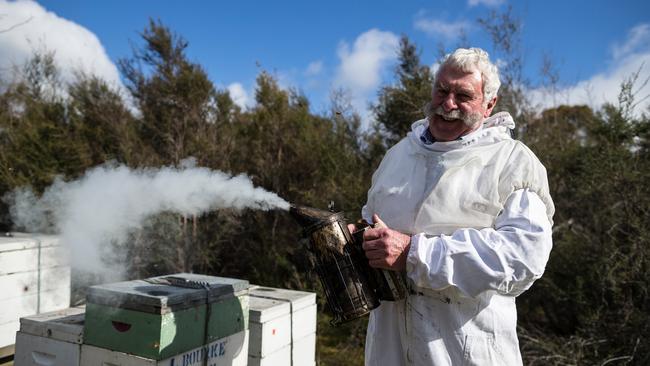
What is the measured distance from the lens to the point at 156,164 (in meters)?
6.76

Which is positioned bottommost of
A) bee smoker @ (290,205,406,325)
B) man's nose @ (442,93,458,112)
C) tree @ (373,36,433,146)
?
bee smoker @ (290,205,406,325)

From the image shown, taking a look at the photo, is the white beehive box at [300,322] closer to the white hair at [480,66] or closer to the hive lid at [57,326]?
the hive lid at [57,326]

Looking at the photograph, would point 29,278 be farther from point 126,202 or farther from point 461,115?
point 461,115

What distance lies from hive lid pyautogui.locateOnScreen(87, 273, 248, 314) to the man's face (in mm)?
1517

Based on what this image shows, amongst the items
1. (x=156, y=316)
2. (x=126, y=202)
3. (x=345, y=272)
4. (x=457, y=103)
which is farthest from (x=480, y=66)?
(x=126, y=202)

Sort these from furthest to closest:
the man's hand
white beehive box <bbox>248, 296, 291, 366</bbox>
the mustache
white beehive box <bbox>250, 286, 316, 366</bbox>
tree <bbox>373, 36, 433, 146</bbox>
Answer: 1. tree <bbox>373, 36, 433, 146</bbox>
2. white beehive box <bbox>250, 286, 316, 366</bbox>
3. white beehive box <bbox>248, 296, 291, 366</bbox>
4. the mustache
5. the man's hand

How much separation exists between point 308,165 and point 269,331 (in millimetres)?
4246

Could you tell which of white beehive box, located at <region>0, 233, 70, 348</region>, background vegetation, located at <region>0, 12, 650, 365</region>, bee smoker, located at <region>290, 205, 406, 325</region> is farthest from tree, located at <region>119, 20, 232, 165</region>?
bee smoker, located at <region>290, 205, 406, 325</region>

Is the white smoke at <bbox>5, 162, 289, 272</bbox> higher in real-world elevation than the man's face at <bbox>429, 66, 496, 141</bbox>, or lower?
lower

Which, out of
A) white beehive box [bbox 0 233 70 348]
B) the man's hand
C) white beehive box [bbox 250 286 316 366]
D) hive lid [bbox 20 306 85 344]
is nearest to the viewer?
the man's hand

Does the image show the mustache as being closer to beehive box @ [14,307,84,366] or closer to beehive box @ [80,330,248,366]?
beehive box @ [80,330,248,366]

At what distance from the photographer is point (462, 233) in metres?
1.70

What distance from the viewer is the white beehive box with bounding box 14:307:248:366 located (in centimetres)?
240

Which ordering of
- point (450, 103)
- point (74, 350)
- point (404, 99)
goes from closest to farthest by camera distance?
point (450, 103)
point (74, 350)
point (404, 99)
